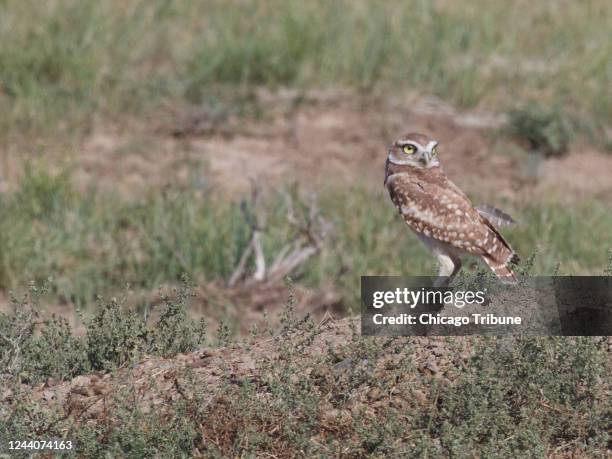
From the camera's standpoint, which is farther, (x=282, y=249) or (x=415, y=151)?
(x=282, y=249)

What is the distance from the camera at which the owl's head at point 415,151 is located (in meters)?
7.13

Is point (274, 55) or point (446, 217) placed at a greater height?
point (274, 55)

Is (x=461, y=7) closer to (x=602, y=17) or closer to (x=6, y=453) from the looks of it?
(x=602, y=17)

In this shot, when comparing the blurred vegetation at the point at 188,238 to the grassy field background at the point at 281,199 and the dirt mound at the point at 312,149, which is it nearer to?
the grassy field background at the point at 281,199

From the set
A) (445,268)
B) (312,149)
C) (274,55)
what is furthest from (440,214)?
(274,55)

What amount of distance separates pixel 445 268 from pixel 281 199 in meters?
3.59

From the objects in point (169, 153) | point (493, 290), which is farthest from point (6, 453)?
point (169, 153)

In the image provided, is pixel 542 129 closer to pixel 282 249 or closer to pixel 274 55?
pixel 274 55

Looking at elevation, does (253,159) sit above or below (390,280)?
above

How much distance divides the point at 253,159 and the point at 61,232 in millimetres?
2320

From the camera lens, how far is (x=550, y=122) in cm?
1190

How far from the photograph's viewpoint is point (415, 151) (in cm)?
716

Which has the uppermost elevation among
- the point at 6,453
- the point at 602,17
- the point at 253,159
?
the point at 602,17

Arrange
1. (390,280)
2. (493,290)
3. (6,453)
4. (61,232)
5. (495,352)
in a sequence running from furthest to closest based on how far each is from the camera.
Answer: (61,232), (390,280), (493,290), (495,352), (6,453)
